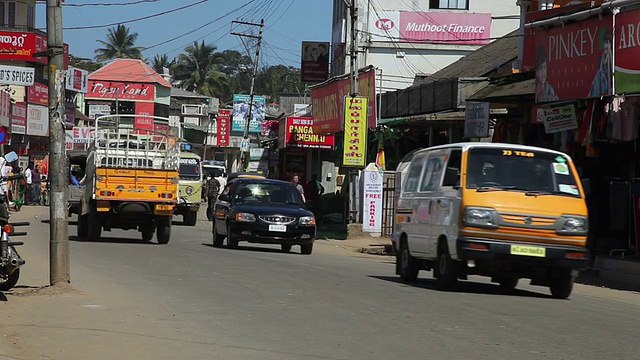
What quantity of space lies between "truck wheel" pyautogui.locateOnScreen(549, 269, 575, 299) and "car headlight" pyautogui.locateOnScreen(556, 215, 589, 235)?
607mm

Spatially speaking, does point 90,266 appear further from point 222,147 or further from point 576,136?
point 222,147

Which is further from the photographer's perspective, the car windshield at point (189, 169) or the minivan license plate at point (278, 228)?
the car windshield at point (189, 169)

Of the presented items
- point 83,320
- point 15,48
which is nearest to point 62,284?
point 83,320

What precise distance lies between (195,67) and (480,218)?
354ft

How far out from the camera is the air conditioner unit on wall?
11181 cm

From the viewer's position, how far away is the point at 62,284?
44.1ft

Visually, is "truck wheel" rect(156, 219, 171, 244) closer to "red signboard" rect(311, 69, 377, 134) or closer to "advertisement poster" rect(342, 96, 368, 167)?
"advertisement poster" rect(342, 96, 368, 167)

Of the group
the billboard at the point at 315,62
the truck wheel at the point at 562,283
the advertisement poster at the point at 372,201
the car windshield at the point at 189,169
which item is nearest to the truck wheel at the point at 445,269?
the truck wheel at the point at 562,283

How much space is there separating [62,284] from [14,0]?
176ft

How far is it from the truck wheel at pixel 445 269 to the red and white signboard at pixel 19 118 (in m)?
42.2

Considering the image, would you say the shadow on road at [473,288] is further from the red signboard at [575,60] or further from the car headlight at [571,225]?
the red signboard at [575,60]

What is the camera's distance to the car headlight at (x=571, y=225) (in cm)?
1441

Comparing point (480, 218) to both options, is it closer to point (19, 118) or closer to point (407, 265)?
point (407, 265)

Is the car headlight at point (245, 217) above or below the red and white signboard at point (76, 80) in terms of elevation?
below
